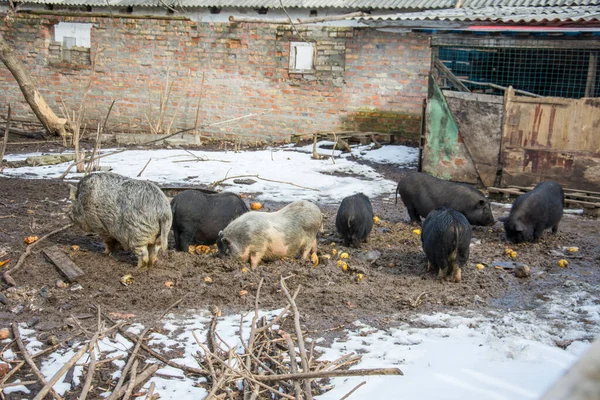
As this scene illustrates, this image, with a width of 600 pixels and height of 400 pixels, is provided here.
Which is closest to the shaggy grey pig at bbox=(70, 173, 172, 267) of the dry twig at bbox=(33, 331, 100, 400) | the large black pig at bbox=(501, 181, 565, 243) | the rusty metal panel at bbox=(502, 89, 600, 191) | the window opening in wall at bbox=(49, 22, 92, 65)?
the dry twig at bbox=(33, 331, 100, 400)

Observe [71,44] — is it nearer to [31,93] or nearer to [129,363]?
[31,93]

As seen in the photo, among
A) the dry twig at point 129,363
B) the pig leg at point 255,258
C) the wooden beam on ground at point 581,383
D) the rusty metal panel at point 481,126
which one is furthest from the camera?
the rusty metal panel at point 481,126

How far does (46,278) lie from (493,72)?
11.7m

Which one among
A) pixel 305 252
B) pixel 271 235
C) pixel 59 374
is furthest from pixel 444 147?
pixel 59 374

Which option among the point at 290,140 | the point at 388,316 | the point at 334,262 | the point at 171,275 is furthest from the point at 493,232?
the point at 290,140

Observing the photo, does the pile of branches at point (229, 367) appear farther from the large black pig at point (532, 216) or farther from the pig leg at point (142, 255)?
the large black pig at point (532, 216)

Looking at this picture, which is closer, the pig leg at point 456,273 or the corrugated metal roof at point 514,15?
the pig leg at point 456,273

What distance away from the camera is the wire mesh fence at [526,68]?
505 inches

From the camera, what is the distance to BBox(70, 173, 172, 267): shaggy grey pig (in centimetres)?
629

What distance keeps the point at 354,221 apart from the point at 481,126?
4.94 metres

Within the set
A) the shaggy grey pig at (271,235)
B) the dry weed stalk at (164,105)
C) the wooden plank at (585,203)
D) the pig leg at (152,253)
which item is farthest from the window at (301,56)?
the pig leg at (152,253)

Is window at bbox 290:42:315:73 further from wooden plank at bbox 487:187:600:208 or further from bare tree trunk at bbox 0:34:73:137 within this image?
wooden plank at bbox 487:187:600:208

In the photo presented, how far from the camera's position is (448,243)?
20.5 feet

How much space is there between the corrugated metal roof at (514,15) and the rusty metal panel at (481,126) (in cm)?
191
